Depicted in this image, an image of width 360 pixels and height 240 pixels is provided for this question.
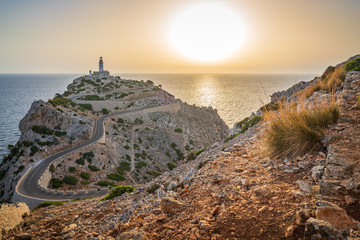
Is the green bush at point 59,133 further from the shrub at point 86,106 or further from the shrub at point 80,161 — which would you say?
the shrub at point 86,106

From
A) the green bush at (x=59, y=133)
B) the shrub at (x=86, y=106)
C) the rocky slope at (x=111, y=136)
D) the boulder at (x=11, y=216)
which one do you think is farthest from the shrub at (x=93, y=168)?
the shrub at (x=86, y=106)

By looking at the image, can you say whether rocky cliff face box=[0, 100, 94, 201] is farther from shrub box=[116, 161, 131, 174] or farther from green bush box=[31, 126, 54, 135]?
shrub box=[116, 161, 131, 174]

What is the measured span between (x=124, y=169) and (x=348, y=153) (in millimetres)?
33208

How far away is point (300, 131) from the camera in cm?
518

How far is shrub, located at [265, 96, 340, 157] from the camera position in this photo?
5.03 m

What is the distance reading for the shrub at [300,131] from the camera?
5.03 metres

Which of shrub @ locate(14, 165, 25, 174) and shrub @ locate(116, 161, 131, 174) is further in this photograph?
shrub @ locate(116, 161, 131, 174)

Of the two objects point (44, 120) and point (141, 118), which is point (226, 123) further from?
point (44, 120)

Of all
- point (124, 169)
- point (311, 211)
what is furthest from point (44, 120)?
point (311, 211)

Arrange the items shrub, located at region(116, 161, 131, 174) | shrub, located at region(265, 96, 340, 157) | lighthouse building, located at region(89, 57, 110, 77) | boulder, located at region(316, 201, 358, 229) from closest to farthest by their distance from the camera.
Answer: boulder, located at region(316, 201, 358, 229) < shrub, located at region(265, 96, 340, 157) < shrub, located at region(116, 161, 131, 174) < lighthouse building, located at region(89, 57, 110, 77)

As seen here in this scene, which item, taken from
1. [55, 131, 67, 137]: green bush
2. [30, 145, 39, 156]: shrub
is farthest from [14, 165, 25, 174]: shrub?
[55, 131, 67, 137]: green bush

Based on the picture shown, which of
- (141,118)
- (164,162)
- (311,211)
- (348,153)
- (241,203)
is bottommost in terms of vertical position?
(164,162)

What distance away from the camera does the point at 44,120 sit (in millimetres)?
34844

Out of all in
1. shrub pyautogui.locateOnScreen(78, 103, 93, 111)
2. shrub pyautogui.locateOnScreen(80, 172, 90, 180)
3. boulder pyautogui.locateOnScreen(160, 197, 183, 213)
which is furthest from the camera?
shrub pyautogui.locateOnScreen(78, 103, 93, 111)
